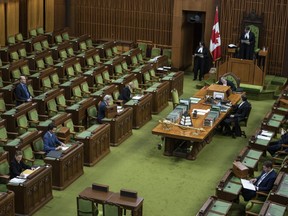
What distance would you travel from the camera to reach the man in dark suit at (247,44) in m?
20.1

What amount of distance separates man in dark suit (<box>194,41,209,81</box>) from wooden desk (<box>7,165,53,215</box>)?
10351mm

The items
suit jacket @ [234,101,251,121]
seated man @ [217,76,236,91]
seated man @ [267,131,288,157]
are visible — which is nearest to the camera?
seated man @ [267,131,288,157]

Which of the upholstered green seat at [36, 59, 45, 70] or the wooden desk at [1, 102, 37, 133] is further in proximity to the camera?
the upholstered green seat at [36, 59, 45, 70]

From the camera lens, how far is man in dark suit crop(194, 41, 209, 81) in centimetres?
2070

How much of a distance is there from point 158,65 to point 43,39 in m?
4.30

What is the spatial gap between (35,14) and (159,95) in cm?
768

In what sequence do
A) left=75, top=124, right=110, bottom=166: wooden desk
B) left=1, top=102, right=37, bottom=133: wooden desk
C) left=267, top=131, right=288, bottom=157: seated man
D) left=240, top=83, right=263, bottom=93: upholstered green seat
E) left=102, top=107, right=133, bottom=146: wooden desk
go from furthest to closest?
left=240, top=83, right=263, bottom=93: upholstered green seat, left=102, top=107, right=133, bottom=146: wooden desk, left=1, top=102, right=37, bottom=133: wooden desk, left=267, top=131, right=288, bottom=157: seated man, left=75, top=124, right=110, bottom=166: wooden desk

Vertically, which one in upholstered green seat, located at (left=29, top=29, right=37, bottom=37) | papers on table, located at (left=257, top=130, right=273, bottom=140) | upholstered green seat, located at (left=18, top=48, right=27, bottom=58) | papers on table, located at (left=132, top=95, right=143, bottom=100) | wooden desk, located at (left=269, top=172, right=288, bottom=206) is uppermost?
upholstered green seat, located at (left=29, top=29, right=37, bottom=37)

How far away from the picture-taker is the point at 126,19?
23094mm

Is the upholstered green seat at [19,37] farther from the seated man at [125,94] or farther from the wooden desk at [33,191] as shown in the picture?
the wooden desk at [33,191]

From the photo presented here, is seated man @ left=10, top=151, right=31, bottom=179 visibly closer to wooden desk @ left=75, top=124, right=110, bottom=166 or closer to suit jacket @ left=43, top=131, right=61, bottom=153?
suit jacket @ left=43, top=131, right=61, bottom=153

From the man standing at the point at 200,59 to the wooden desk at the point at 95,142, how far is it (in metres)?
7.57

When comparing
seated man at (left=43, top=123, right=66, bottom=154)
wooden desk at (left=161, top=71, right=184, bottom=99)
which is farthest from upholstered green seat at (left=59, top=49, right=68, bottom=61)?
seated man at (left=43, top=123, right=66, bottom=154)

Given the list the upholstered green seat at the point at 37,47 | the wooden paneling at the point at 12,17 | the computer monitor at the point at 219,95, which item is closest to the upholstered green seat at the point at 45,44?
the upholstered green seat at the point at 37,47
